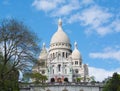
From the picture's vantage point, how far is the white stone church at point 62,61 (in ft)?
484

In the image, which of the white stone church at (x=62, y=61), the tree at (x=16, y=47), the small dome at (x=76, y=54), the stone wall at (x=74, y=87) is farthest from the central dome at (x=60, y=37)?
the tree at (x=16, y=47)

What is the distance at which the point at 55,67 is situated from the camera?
15050 cm

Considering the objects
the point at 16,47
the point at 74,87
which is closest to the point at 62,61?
the point at 74,87

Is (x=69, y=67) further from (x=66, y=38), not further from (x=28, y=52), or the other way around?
(x=28, y=52)

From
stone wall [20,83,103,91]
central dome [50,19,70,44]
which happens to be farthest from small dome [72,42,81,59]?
stone wall [20,83,103,91]

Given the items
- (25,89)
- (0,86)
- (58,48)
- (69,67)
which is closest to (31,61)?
(0,86)

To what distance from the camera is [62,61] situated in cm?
15200

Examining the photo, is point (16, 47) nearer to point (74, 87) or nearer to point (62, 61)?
point (74, 87)

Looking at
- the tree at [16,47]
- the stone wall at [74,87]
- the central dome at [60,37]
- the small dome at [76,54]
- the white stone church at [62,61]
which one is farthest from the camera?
the central dome at [60,37]

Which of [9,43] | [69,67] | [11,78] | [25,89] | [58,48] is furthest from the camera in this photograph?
[58,48]

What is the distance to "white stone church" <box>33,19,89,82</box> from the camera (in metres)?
148

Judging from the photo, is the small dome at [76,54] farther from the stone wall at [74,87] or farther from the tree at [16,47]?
the tree at [16,47]

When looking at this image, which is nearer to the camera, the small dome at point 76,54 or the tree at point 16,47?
the tree at point 16,47

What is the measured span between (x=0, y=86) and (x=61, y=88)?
5720 centimetres
